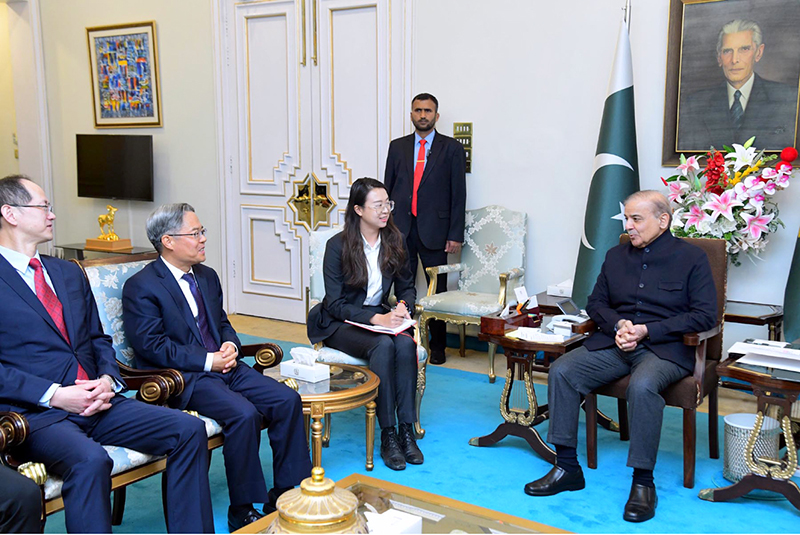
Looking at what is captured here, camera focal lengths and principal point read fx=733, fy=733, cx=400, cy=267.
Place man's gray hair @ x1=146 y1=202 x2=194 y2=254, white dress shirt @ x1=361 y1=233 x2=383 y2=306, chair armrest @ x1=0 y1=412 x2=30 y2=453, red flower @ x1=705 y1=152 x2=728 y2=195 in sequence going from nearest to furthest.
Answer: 1. chair armrest @ x1=0 y1=412 x2=30 y2=453
2. man's gray hair @ x1=146 y1=202 x2=194 y2=254
3. white dress shirt @ x1=361 y1=233 x2=383 y2=306
4. red flower @ x1=705 y1=152 x2=728 y2=195

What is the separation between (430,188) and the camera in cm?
494

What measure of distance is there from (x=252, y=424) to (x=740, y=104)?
321 centimetres

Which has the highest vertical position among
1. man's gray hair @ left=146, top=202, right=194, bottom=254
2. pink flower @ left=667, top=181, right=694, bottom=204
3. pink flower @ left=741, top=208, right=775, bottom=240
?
pink flower @ left=667, top=181, right=694, bottom=204

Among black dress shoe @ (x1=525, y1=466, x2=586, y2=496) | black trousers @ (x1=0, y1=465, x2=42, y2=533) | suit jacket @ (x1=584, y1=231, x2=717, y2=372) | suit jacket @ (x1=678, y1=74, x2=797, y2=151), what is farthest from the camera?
suit jacket @ (x1=678, y1=74, x2=797, y2=151)

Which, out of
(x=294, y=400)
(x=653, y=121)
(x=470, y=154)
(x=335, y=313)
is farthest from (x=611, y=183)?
(x=294, y=400)

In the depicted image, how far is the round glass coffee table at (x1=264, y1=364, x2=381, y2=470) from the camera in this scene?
2.77 metres

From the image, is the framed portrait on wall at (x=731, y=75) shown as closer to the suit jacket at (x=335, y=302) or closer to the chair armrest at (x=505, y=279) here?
the chair armrest at (x=505, y=279)

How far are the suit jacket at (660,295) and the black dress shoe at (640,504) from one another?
1.79 ft

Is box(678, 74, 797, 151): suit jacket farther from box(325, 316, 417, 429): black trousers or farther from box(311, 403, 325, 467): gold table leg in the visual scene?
box(311, 403, 325, 467): gold table leg

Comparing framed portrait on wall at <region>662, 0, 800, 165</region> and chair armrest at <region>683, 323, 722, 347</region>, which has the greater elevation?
framed portrait on wall at <region>662, 0, 800, 165</region>

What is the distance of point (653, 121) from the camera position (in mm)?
4445

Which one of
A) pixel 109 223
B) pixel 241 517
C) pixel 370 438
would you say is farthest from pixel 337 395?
pixel 109 223

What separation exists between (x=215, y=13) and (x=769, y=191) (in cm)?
450

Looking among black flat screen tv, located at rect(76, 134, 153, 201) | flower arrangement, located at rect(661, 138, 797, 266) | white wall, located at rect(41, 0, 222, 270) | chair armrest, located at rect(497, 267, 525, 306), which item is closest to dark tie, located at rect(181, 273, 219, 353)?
chair armrest, located at rect(497, 267, 525, 306)
